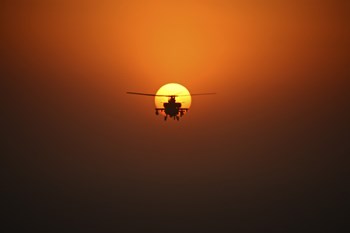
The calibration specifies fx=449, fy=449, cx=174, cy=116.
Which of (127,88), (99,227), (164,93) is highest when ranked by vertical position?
(127,88)

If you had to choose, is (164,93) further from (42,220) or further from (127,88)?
(42,220)

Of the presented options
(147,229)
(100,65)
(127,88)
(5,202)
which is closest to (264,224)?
(147,229)

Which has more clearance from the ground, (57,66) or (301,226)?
(57,66)

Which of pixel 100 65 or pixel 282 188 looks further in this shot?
pixel 282 188

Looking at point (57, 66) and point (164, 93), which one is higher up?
point (57, 66)

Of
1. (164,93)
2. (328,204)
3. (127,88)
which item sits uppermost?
(127,88)

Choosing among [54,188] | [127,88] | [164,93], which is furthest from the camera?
[54,188]

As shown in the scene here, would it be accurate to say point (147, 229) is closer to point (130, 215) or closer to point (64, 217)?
point (130, 215)

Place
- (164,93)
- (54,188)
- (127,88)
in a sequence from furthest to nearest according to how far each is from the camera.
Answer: (54,188) → (127,88) → (164,93)

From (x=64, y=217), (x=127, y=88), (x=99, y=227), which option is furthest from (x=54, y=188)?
(x=127, y=88)
